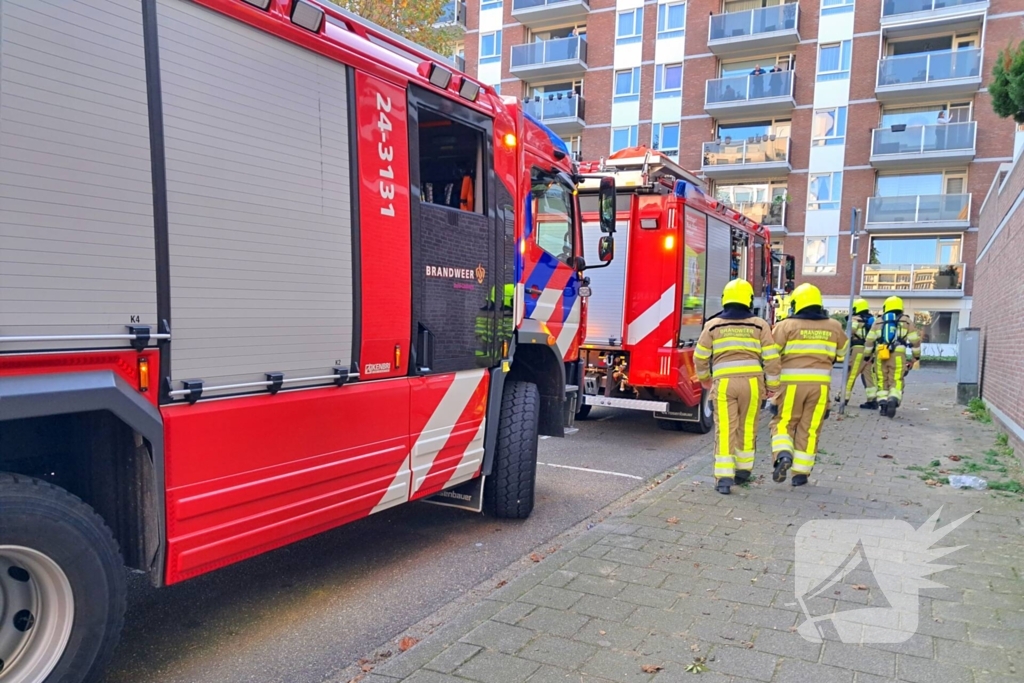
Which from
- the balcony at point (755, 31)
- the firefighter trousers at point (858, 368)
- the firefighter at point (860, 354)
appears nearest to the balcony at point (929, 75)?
the balcony at point (755, 31)

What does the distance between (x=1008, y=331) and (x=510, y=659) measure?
9.40 meters

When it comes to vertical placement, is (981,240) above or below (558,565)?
above

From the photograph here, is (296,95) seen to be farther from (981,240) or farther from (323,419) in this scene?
(981,240)

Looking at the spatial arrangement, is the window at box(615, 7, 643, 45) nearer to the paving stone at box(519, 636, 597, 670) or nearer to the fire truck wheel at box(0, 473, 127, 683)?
the paving stone at box(519, 636, 597, 670)

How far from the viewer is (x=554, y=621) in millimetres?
3471

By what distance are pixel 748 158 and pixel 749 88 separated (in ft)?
9.42

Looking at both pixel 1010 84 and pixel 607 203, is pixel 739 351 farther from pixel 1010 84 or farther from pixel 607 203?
pixel 1010 84

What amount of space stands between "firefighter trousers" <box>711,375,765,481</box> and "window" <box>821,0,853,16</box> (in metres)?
28.7

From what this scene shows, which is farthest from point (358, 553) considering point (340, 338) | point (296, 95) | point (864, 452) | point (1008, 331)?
point (1008, 331)

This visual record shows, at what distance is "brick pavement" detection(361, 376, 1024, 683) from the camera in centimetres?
305

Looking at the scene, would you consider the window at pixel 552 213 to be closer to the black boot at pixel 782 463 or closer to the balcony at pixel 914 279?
the black boot at pixel 782 463

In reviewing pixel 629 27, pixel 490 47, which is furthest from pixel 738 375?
pixel 490 47

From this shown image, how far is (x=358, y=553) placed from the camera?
4578 millimetres

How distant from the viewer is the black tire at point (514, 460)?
511cm
